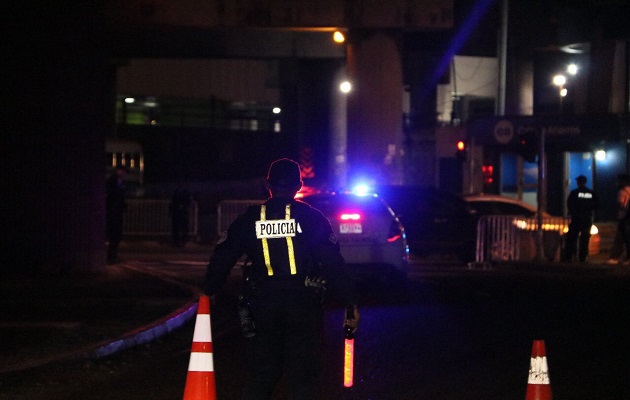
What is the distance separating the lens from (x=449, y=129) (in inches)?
1801

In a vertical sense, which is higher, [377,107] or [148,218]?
[377,107]

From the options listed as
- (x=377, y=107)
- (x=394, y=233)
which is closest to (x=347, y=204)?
(x=394, y=233)

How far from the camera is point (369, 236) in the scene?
16969mm

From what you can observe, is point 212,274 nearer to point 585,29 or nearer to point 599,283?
point 599,283

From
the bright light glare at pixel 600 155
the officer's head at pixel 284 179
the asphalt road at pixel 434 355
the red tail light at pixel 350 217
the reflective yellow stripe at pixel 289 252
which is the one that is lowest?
the asphalt road at pixel 434 355

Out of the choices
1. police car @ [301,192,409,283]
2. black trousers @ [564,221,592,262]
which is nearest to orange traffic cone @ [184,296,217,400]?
police car @ [301,192,409,283]

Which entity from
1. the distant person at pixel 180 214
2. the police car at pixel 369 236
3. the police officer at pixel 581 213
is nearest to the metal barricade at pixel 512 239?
the police officer at pixel 581 213

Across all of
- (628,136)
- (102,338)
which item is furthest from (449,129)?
(102,338)

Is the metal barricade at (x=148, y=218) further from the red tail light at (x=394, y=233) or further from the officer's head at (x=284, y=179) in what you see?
the officer's head at (x=284, y=179)

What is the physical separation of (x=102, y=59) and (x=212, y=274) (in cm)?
1268

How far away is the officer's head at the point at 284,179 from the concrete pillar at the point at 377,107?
27023 millimetres

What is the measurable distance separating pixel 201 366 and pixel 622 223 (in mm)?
16578

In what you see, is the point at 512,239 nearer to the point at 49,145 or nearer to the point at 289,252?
the point at 49,145

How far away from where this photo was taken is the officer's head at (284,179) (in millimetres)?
6488
